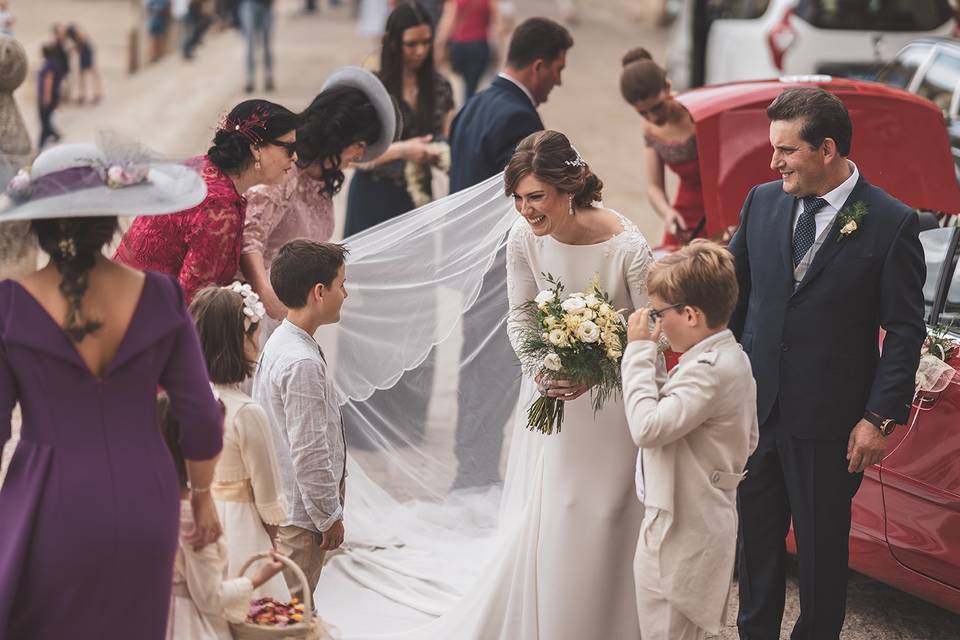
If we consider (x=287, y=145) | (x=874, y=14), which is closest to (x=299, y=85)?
(x=874, y=14)

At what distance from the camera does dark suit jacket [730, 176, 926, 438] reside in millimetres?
4219

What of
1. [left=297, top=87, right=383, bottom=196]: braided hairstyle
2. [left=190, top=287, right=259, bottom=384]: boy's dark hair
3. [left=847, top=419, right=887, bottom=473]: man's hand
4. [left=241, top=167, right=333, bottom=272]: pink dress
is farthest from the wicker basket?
[left=297, top=87, right=383, bottom=196]: braided hairstyle

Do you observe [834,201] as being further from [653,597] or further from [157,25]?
[157,25]

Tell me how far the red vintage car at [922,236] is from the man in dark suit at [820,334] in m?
0.52

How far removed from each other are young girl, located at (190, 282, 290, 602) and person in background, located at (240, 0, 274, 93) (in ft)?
49.4

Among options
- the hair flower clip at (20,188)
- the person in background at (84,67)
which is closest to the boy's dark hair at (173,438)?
the hair flower clip at (20,188)

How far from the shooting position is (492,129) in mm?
6262

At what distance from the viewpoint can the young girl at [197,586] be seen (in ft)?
11.9

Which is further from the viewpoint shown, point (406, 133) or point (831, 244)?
point (406, 133)

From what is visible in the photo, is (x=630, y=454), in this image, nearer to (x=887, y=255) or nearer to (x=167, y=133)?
(x=887, y=255)

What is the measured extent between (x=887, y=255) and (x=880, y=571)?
1483mm

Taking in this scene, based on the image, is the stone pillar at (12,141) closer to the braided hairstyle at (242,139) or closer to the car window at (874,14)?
the braided hairstyle at (242,139)

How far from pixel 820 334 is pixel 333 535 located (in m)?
1.77

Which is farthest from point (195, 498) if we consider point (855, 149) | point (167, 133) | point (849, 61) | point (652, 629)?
point (167, 133)
